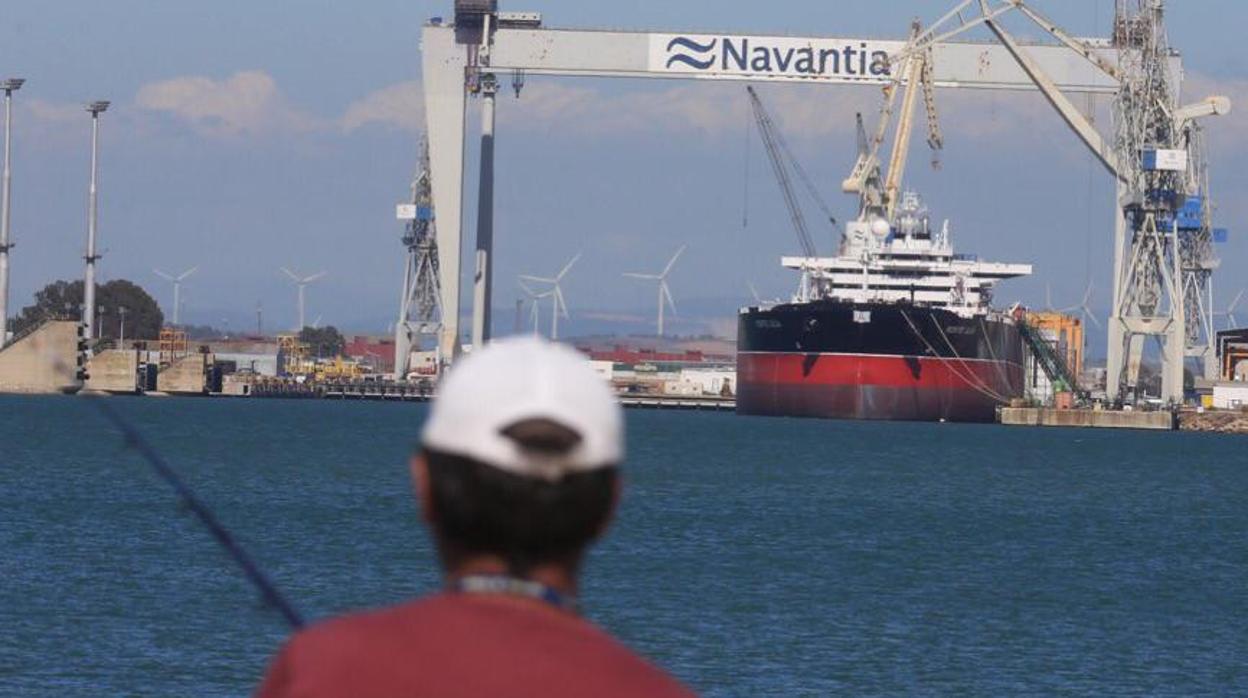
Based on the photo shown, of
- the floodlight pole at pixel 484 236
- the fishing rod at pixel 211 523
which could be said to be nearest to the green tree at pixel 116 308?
the floodlight pole at pixel 484 236

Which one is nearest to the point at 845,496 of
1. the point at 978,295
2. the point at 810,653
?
the point at 810,653

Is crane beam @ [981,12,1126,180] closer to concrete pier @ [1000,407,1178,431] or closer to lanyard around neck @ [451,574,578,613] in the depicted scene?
concrete pier @ [1000,407,1178,431]

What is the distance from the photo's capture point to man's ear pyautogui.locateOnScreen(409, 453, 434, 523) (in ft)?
8.54

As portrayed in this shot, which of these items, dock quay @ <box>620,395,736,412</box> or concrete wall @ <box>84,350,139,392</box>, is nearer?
concrete wall @ <box>84,350,139,392</box>

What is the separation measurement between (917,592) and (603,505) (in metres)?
25.5

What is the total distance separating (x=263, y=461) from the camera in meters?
55.5

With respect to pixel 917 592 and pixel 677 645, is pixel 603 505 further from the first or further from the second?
pixel 917 592

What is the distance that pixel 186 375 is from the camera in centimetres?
12656

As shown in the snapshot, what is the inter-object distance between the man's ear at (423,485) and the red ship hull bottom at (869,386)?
82.2 m

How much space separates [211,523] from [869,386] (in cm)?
8245

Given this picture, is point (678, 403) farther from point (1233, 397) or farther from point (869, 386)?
point (869, 386)

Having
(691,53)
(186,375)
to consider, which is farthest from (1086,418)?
(186,375)

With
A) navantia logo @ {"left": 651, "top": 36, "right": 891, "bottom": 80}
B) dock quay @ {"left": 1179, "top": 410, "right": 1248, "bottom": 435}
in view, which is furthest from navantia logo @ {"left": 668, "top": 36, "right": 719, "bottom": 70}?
dock quay @ {"left": 1179, "top": 410, "right": 1248, "bottom": 435}

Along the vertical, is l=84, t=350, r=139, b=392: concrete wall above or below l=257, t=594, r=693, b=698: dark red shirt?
below
